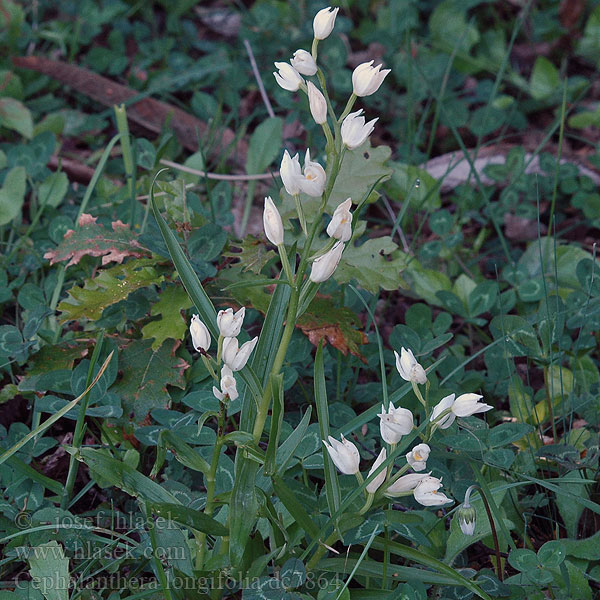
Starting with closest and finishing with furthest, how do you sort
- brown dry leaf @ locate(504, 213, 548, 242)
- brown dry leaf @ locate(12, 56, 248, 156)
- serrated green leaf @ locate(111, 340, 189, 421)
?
serrated green leaf @ locate(111, 340, 189, 421) < brown dry leaf @ locate(504, 213, 548, 242) < brown dry leaf @ locate(12, 56, 248, 156)

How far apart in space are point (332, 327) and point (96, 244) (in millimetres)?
679

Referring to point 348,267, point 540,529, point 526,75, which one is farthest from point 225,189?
point 526,75

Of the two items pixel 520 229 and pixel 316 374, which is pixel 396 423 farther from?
pixel 520 229

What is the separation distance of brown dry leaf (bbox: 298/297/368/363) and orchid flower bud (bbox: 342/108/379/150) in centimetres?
64

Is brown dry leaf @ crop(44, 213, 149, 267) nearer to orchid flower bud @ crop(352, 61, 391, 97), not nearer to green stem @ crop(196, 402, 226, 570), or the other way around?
green stem @ crop(196, 402, 226, 570)

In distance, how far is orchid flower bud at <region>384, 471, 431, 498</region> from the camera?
1254mm

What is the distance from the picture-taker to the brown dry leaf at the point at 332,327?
179 cm

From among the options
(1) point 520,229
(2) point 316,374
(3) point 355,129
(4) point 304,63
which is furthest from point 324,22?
(1) point 520,229

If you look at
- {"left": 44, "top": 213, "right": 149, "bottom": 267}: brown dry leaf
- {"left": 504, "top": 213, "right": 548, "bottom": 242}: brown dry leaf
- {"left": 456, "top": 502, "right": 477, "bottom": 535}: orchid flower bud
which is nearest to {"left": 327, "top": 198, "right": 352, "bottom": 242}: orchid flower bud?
{"left": 456, "top": 502, "right": 477, "bottom": 535}: orchid flower bud

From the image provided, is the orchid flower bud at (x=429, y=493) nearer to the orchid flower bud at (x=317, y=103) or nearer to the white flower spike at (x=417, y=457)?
the white flower spike at (x=417, y=457)

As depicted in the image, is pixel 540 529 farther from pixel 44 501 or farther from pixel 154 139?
pixel 154 139

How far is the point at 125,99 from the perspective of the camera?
3141mm

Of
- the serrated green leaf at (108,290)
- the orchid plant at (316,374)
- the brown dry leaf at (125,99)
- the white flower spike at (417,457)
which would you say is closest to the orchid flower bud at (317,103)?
the orchid plant at (316,374)

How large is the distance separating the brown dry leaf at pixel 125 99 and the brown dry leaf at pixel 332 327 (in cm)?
139
